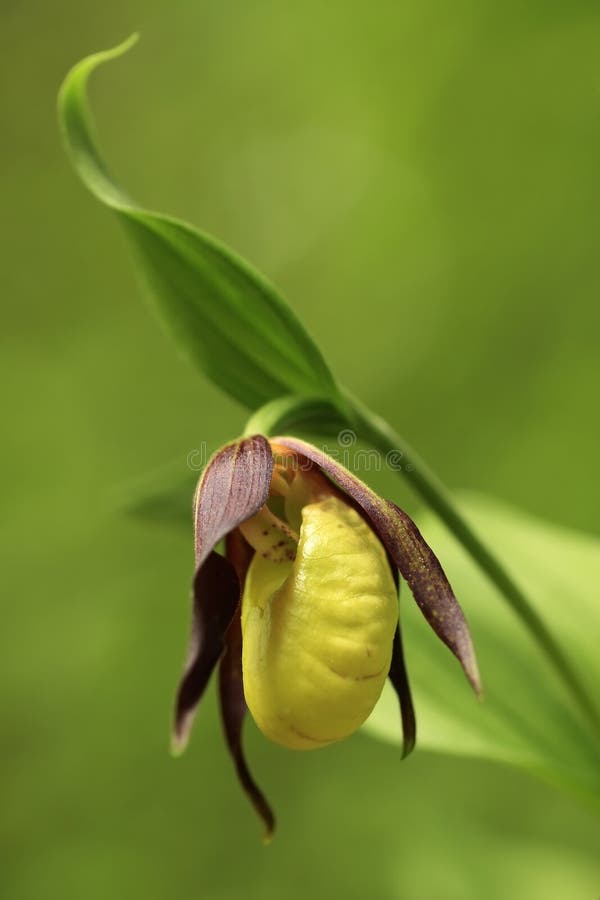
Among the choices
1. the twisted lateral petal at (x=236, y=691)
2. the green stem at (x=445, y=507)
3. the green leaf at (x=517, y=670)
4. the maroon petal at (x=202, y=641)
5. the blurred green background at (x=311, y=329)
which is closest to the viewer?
the maroon petal at (x=202, y=641)

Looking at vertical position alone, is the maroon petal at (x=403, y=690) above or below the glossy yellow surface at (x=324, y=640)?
below

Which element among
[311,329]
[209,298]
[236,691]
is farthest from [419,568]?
[311,329]

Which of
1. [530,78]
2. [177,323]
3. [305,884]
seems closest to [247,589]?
[177,323]

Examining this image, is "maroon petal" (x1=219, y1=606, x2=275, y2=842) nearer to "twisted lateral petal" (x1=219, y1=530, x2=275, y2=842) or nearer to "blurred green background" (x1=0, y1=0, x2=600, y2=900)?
"twisted lateral petal" (x1=219, y1=530, x2=275, y2=842)

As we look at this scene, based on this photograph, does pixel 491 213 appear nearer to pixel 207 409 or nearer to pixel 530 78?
pixel 530 78

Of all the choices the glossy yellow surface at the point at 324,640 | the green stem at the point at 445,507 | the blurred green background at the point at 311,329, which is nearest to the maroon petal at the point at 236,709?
the glossy yellow surface at the point at 324,640

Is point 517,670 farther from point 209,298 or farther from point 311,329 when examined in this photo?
point 311,329

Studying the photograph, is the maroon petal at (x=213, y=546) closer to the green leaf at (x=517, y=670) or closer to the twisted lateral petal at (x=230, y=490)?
the twisted lateral petal at (x=230, y=490)

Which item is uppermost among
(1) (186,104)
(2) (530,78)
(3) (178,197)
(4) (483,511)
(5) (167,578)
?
(1) (186,104)
